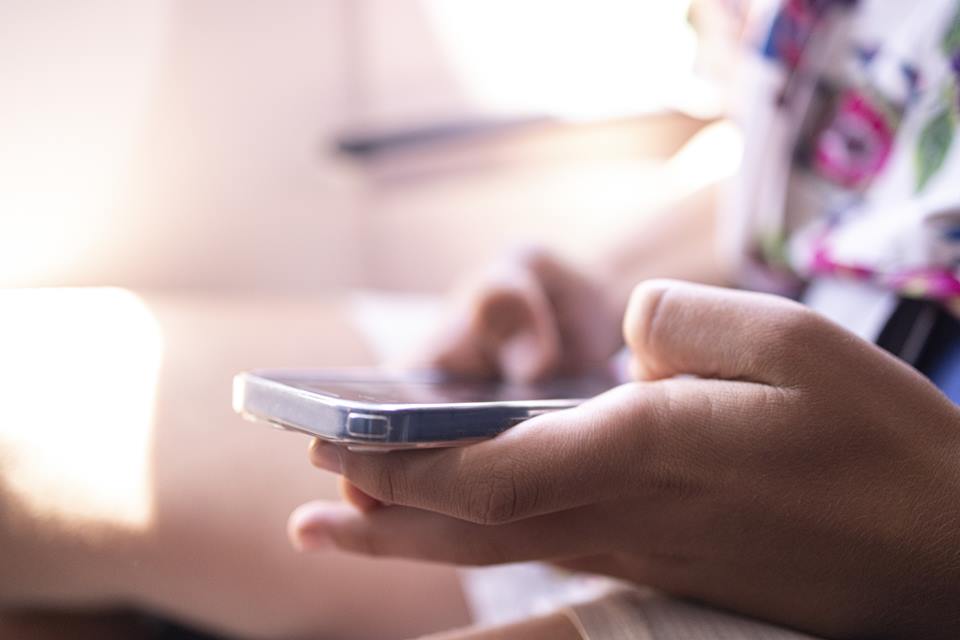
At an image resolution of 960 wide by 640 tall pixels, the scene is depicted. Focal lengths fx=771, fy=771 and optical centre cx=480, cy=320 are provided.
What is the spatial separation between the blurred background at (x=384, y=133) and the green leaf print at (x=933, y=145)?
1.25 feet

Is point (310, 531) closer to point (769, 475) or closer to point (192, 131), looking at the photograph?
point (769, 475)

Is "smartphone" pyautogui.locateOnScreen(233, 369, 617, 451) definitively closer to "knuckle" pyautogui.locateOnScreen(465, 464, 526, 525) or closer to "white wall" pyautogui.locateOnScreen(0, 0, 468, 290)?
"knuckle" pyautogui.locateOnScreen(465, 464, 526, 525)

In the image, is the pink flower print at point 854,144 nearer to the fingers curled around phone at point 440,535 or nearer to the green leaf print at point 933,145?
the green leaf print at point 933,145

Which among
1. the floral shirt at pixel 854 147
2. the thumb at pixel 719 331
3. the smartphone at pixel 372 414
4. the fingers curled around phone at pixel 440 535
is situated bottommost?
the fingers curled around phone at pixel 440 535

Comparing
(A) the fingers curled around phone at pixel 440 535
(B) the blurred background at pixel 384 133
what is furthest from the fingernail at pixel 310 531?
(B) the blurred background at pixel 384 133

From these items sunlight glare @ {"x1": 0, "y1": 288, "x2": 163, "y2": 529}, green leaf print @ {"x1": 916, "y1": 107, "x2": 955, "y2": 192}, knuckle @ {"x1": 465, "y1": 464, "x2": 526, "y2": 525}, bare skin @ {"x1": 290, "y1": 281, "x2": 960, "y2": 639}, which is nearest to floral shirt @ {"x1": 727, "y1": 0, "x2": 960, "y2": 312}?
green leaf print @ {"x1": 916, "y1": 107, "x2": 955, "y2": 192}

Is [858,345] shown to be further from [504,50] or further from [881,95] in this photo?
[504,50]

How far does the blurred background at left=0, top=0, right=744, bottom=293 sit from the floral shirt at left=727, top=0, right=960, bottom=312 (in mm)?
269

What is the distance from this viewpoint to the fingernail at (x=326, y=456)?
251mm

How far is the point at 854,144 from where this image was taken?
416 millimetres

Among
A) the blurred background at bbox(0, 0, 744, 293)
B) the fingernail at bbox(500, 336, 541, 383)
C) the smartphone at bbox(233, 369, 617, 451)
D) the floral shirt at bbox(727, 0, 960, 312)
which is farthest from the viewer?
the blurred background at bbox(0, 0, 744, 293)

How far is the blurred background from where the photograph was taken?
710mm

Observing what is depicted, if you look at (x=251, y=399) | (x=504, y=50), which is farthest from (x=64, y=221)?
(x=504, y=50)

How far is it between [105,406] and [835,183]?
15.8 inches
